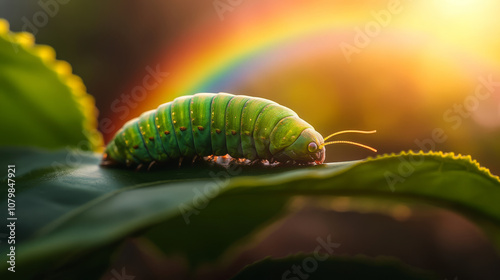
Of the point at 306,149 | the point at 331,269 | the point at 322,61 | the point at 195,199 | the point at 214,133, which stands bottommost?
the point at 331,269

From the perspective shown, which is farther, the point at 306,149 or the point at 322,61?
the point at 322,61

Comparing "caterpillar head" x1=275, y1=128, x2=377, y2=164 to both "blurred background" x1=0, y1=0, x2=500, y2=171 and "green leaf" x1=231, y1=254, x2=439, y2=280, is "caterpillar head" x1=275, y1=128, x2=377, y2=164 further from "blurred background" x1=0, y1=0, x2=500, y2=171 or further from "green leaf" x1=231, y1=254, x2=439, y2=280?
"blurred background" x1=0, y1=0, x2=500, y2=171

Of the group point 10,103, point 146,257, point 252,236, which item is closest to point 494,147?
point 252,236

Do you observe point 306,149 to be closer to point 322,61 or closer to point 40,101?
point 40,101

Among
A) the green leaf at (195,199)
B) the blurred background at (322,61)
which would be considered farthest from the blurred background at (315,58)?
the green leaf at (195,199)

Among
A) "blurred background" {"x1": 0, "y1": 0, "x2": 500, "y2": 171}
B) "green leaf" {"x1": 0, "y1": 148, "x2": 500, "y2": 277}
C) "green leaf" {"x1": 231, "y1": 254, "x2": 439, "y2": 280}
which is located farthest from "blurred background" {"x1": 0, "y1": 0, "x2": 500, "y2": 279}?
"green leaf" {"x1": 231, "y1": 254, "x2": 439, "y2": 280}

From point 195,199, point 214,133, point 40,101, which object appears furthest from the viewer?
point 40,101

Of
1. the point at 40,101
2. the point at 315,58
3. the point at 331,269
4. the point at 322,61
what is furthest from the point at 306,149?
the point at 315,58

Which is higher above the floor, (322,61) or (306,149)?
(322,61)

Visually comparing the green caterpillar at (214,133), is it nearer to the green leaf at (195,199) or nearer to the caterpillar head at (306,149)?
the caterpillar head at (306,149)
